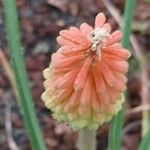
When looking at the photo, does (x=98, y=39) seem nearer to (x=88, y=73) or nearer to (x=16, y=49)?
(x=88, y=73)

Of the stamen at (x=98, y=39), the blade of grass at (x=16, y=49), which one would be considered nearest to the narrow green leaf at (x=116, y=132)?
the blade of grass at (x=16, y=49)

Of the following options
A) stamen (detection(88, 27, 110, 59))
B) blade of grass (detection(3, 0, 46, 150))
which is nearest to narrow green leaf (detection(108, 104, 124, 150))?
blade of grass (detection(3, 0, 46, 150))

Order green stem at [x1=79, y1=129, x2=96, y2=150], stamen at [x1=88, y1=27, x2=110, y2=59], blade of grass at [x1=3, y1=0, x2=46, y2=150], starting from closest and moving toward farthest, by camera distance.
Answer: stamen at [x1=88, y1=27, x2=110, y2=59], green stem at [x1=79, y1=129, x2=96, y2=150], blade of grass at [x1=3, y1=0, x2=46, y2=150]

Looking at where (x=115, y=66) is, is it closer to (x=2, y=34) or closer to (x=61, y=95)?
(x=61, y=95)

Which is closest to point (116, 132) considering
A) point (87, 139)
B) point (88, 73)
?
point (87, 139)

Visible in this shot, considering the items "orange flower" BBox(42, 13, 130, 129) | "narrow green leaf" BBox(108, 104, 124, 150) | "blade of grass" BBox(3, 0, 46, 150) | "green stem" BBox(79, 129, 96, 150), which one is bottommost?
"narrow green leaf" BBox(108, 104, 124, 150)

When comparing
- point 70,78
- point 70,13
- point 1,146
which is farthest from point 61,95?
point 70,13

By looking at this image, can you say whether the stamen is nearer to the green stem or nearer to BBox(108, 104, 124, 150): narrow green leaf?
the green stem

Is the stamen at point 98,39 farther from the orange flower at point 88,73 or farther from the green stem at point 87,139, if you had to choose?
the green stem at point 87,139
